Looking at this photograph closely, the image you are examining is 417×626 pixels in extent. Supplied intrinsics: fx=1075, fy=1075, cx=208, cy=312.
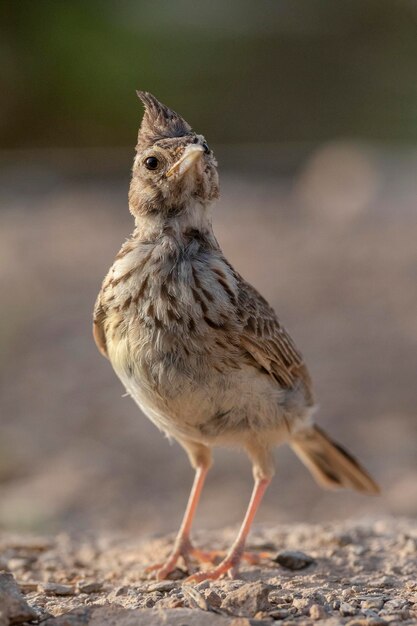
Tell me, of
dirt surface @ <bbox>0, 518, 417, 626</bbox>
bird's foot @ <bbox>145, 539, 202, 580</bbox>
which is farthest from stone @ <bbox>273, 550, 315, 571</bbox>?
bird's foot @ <bbox>145, 539, 202, 580</bbox>

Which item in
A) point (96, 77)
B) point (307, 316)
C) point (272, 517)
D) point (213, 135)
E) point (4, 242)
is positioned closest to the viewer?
point (272, 517)

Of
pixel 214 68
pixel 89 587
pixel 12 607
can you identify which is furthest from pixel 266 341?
pixel 214 68

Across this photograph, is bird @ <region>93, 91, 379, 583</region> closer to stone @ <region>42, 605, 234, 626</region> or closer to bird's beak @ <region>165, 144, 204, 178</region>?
bird's beak @ <region>165, 144, 204, 178</region>

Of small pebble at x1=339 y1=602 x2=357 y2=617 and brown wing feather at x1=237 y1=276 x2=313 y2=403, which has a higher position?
brown wing feather at x1=237 y1=276 x2=313 y2=403

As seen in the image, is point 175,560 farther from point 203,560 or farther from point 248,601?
point 248,601

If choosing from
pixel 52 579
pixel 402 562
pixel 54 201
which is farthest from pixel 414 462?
pixel 54 201

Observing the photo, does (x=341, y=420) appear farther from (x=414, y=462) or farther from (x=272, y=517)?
(x=272, y=517)
